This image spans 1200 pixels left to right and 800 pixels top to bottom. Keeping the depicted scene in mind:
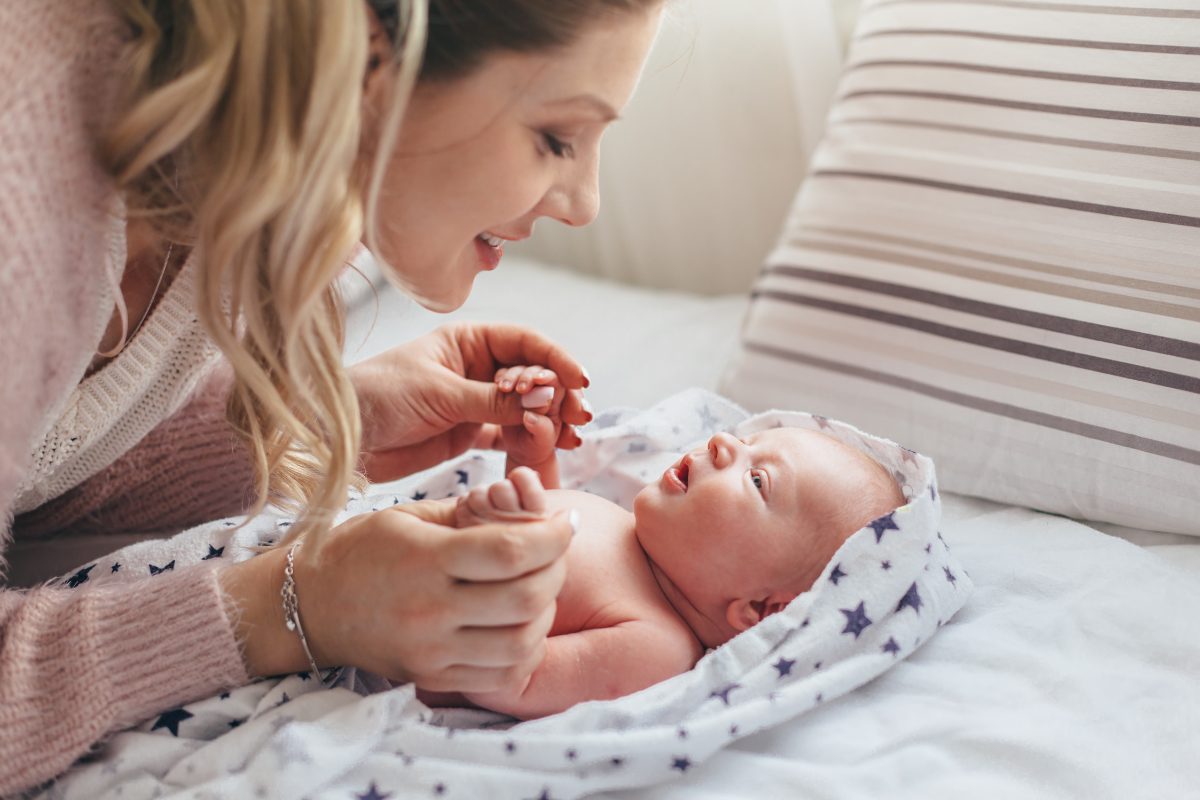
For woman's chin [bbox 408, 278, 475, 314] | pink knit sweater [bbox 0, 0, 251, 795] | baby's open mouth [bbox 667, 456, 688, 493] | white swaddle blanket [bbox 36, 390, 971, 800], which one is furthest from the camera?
baby's open mouth [bbox 667, 456, 688, 493]

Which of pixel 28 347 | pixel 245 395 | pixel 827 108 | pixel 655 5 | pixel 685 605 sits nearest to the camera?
pixel 28 347

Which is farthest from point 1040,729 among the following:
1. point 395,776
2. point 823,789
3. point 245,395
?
point 245,395

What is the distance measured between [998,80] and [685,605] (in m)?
0.72

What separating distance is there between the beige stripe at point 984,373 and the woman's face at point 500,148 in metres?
0.49

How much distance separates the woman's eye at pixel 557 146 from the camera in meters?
0.90

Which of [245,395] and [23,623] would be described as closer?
[23,623]

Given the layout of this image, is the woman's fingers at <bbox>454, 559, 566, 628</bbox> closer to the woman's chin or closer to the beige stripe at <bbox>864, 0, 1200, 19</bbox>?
the woman's chin

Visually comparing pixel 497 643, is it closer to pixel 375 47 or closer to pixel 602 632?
pixel 602 632

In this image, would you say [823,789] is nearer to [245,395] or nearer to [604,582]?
[604,582]

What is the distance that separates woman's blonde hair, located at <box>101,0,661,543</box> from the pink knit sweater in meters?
0.03

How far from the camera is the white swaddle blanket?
2.76 ft

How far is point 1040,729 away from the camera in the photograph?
2.94ft

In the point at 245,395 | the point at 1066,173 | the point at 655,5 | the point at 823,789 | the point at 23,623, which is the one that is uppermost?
the point at 655,5

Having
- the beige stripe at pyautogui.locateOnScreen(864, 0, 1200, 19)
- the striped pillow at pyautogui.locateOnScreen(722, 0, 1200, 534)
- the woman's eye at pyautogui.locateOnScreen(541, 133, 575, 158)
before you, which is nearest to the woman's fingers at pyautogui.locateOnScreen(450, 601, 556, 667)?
the woman's eye at pyautogui.locateOnScreen(541, 133, 575, 158)
